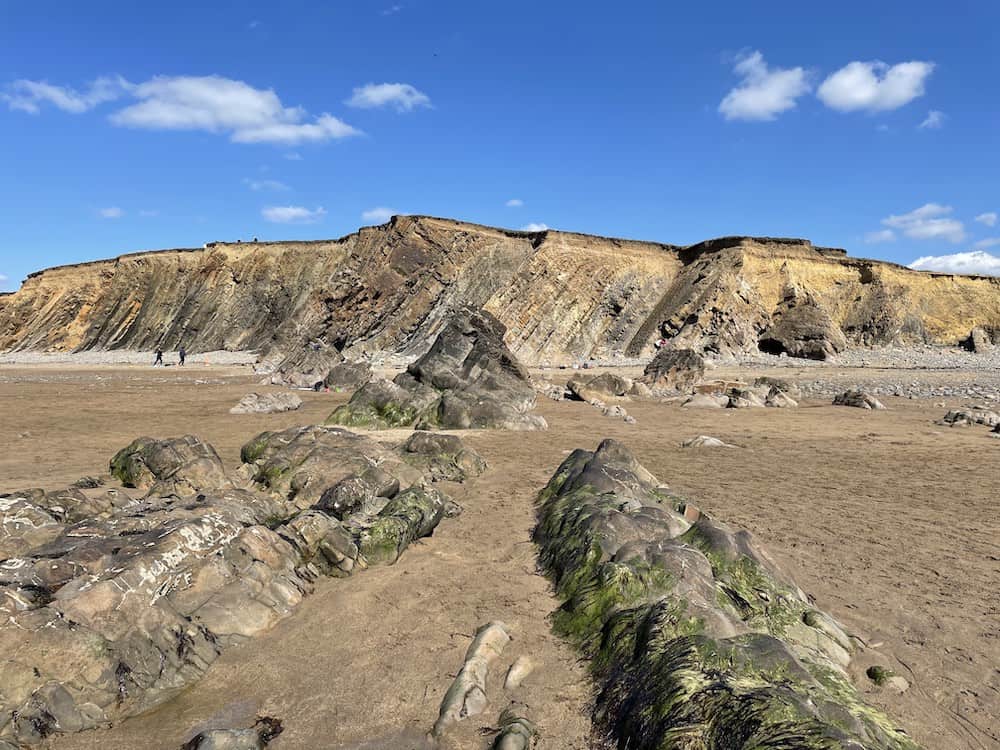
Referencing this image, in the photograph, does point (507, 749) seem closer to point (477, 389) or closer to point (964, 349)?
point (477, 389)

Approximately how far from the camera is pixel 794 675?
3.07 m

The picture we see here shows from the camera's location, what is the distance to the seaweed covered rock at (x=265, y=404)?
15422mm

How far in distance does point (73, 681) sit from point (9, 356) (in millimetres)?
61530

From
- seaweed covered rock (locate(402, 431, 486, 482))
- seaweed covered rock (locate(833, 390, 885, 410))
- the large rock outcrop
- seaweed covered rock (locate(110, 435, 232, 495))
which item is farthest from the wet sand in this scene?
seaweed covered rock (locate(833, 390, 885, 410))

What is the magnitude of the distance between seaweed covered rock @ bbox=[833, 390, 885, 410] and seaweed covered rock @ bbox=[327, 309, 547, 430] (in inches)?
364

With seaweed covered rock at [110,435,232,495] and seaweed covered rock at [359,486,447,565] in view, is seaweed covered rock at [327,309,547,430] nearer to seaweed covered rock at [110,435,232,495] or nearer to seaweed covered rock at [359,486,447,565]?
seaweed covered rock at [110,435,232,495]

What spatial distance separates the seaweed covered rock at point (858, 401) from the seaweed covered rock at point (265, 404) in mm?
15251

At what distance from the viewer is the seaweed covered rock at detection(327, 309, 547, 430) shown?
1279cm

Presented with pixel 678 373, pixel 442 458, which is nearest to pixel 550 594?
pixel 442 458

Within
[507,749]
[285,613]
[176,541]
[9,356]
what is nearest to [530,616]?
[507,749]

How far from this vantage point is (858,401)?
57.1 feet

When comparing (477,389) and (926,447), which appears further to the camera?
(477,389)

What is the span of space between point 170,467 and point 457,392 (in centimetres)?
702

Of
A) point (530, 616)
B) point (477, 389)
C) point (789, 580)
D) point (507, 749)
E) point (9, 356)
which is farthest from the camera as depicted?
point (9, 356)
